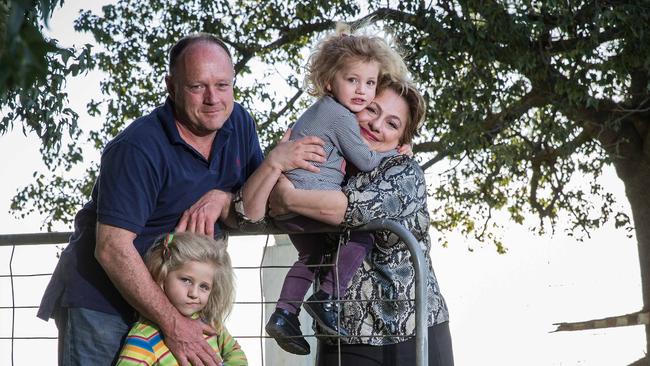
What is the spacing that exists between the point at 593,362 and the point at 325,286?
9.98 meters

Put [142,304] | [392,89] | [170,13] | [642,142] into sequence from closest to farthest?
[142,304] < [392,89] < [170,13] < [642,142]

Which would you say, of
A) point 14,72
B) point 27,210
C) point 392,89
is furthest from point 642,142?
point 14,72

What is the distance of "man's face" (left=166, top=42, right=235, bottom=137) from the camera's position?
10.8 feet

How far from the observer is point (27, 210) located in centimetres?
1238

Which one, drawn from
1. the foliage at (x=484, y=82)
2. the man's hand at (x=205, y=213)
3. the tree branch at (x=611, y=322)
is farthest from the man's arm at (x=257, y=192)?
the tree branch at (x=611, y=322)

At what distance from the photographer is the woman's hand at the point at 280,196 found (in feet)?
10.9

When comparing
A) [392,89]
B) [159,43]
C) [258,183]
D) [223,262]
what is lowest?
[223,262]

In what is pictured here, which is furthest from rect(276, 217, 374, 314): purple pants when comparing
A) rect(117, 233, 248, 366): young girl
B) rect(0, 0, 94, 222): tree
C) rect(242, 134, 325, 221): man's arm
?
rect(0, 0, 94, 222): tree

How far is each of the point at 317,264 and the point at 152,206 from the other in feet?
1.86

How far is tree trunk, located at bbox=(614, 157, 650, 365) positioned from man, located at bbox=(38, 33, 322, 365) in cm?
951

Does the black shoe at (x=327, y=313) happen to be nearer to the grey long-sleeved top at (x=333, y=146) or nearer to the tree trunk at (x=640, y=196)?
the grey long-sleeved top at (x=333, y=146)

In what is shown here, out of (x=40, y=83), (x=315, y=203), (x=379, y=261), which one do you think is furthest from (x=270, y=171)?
(x=40, y=83)

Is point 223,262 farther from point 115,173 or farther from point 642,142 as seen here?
point 642,142

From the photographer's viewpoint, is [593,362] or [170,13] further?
[593,362]
